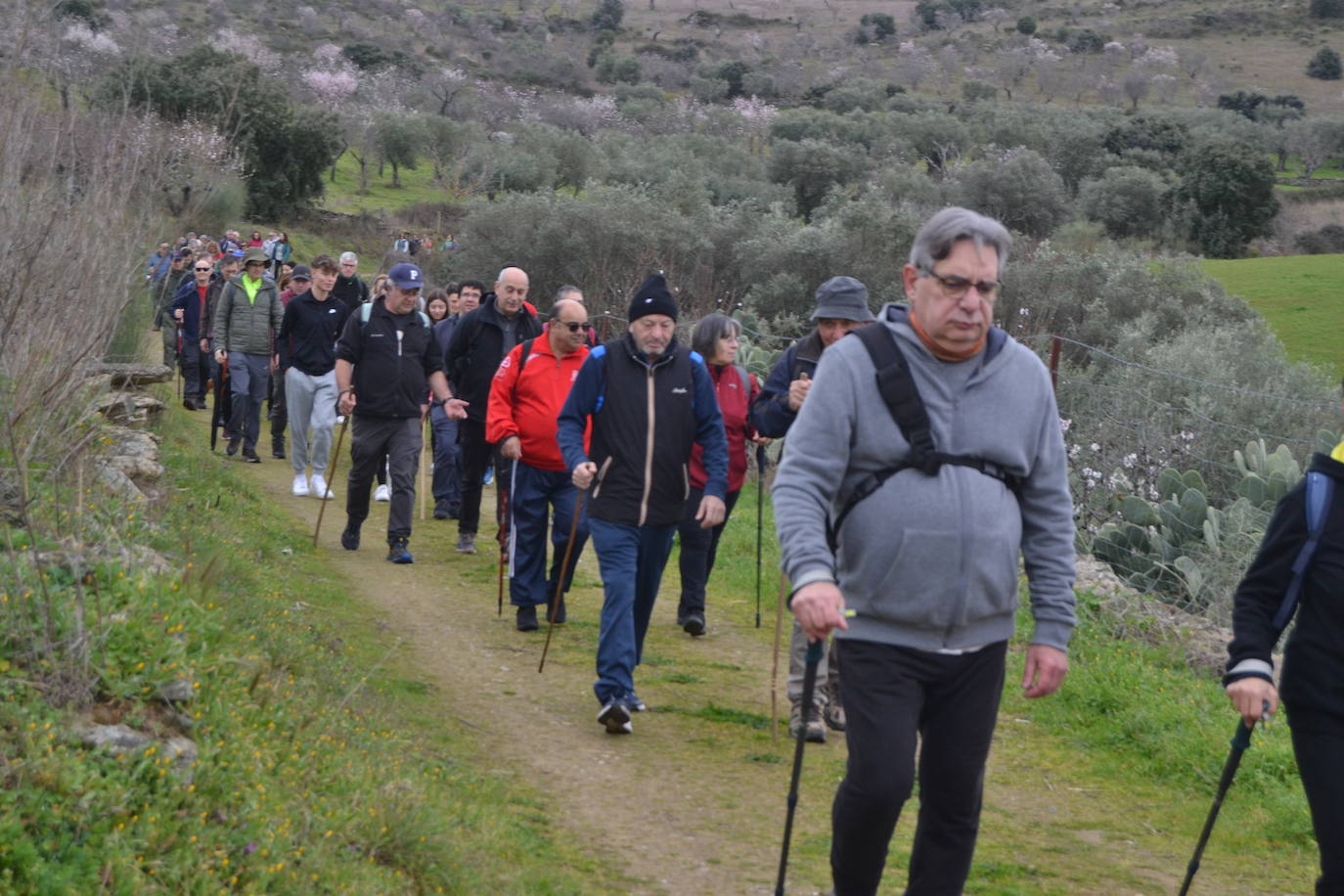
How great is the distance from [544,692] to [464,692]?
0.44m

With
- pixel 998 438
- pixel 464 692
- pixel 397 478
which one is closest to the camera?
pixel 998 438

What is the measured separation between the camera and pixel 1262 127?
306ft

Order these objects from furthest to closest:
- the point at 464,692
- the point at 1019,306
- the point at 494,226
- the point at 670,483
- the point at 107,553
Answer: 1. the point at 494,226
2. the point at 1019,306
3. the point at 464,692
4. the point at 670,483
5. the point at 107,553

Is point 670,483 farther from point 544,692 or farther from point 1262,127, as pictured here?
point 1262,127

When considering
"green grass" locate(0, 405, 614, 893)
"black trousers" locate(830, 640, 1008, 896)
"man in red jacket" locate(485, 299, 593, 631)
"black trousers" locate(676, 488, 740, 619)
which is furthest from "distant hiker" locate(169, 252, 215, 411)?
"black trousers" locate(830, 640, 1008, 896)

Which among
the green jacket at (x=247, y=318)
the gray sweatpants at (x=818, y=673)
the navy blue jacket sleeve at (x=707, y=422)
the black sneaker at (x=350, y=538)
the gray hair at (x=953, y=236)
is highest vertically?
the gray hair at (x=953, y=236)

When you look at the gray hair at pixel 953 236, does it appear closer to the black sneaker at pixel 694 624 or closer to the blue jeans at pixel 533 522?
the blue jeans at pixel 533 522

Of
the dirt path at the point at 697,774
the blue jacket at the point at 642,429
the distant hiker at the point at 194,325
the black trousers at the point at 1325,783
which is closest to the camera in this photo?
the black trousers at the point at 1325,783

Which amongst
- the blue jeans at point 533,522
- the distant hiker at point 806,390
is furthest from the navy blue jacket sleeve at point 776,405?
the blue jeans at point 533,522

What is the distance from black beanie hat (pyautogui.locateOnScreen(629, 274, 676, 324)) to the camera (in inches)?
311

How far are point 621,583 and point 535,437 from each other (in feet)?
7.59

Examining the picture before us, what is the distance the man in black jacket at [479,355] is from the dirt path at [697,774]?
71.0 inches

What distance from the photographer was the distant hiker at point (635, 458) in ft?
25.3

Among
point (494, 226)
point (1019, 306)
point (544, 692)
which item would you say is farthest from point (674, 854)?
point (494, 226)
